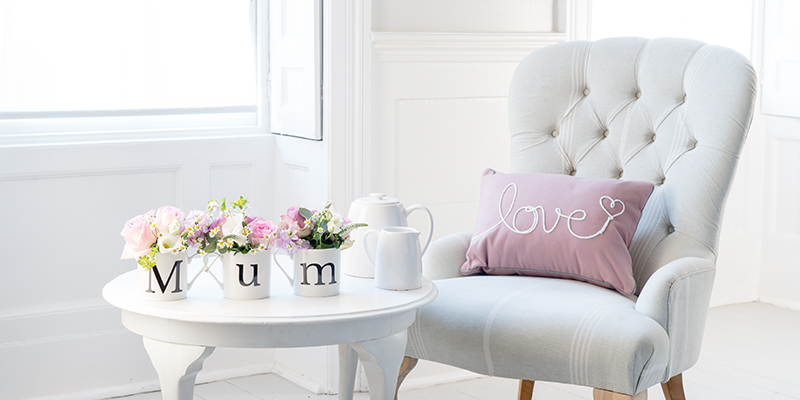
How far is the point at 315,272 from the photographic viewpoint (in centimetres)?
140

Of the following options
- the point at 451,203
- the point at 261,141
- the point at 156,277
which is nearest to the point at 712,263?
the point at 451,203

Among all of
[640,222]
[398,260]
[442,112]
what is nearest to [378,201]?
[398,260]

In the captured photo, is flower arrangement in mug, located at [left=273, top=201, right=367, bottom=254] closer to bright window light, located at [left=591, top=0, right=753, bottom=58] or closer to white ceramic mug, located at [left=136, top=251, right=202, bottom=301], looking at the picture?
white ceramic mug, located at [left=136, top=251, right=202, bottom=301]

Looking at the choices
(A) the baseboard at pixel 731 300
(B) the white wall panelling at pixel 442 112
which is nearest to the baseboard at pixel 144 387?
(B) the white wall panelling at pixel 442 112

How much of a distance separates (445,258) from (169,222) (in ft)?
2.51

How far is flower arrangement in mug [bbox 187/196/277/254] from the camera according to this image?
1365mm

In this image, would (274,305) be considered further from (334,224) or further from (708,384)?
(708,384)

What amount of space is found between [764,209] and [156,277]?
2.99 meters

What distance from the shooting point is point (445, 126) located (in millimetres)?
2537

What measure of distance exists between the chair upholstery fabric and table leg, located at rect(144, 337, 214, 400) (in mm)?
534

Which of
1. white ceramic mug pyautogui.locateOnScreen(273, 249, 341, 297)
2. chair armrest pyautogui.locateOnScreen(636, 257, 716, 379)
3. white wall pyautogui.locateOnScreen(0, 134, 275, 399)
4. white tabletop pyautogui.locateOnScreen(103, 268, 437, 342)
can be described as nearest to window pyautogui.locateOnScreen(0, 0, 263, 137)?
white wall pyautogui.locateOnScreen(0, 134, 275, 399)

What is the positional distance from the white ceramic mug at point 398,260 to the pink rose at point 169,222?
0.35m

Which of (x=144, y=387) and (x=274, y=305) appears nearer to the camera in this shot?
(x=274, y=305)

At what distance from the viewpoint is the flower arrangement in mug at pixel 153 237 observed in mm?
1335
